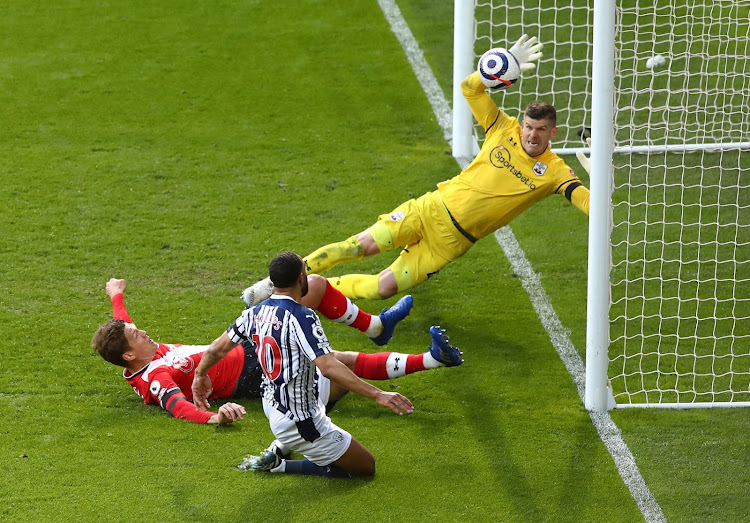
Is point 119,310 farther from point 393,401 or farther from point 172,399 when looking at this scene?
point 393,401

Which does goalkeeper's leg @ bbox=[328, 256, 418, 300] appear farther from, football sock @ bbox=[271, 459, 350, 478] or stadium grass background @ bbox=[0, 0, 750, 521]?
football sock @ bbox=[271, 459, 350, 478]

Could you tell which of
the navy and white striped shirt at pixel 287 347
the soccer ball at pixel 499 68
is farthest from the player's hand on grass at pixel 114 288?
the soccer ball at pixel 499 68

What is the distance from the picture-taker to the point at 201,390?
5.64m

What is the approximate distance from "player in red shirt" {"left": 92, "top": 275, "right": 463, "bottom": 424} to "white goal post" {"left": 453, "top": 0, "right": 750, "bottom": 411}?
3.65ft

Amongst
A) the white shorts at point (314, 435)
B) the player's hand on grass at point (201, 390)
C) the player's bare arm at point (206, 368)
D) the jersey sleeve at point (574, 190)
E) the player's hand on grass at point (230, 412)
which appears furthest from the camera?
the jersey sleeve at point (574, 190)

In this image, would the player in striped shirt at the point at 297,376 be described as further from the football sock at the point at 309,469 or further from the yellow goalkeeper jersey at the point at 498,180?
the yellow goalkeeper jersey at the point at 498,180

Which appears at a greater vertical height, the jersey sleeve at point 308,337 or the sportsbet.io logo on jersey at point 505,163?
the sportsbet.io logo on jersey at point 505,163

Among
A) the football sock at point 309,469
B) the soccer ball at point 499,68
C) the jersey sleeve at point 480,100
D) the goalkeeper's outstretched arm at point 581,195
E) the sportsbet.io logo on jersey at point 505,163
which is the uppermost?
the soccer ball at point 499,68

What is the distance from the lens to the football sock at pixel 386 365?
19.1 feet

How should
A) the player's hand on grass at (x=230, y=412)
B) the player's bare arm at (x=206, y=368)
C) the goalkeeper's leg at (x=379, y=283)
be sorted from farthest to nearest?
the goalkeeper's leg at (x=379, y=283) < the player's hand on grass at (x=230, y=412) < the player's bare arm at (x=206, y=368)

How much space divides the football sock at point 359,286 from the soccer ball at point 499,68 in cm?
152

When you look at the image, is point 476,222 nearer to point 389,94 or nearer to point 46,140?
point 389,94

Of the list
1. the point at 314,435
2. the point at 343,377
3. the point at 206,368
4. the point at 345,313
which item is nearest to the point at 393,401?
the point at 343,377

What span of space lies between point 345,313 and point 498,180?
133 centimetres
